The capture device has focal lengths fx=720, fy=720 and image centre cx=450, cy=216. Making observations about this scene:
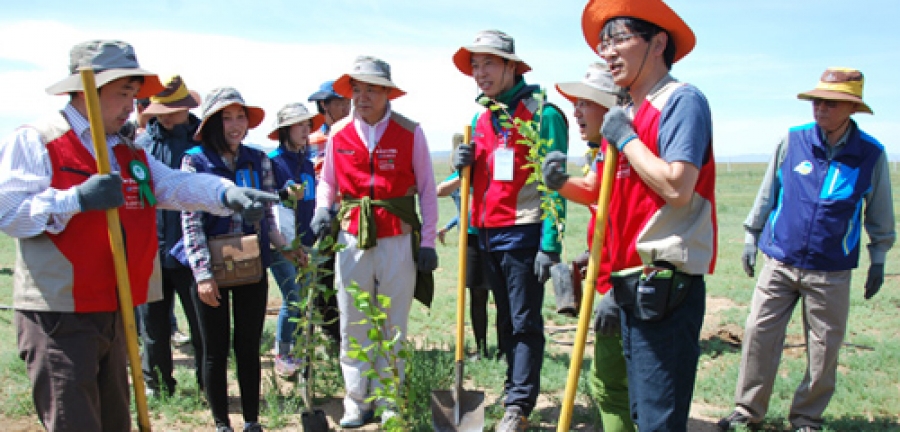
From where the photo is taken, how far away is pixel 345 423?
476cm

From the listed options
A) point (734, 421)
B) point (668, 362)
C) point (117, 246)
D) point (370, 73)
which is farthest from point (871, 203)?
point (117, 246)

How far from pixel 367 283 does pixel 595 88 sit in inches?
77.6

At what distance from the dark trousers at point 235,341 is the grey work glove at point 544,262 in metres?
1.68

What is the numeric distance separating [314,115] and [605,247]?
323cm

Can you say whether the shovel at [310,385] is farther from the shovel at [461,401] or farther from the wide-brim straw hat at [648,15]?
the wide-brim straw hat at [648,15]

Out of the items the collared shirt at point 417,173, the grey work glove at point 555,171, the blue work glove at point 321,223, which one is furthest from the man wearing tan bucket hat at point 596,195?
the blue work glove at point 321,223

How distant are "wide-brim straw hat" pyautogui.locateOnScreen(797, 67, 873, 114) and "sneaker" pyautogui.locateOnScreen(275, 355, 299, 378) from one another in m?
4.20

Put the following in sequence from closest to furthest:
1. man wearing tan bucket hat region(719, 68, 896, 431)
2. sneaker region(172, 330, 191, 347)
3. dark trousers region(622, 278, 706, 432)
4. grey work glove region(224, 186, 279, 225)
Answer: dark trousers region(622, 278, 706, 432) < grey work glove region(224, 186, 279, 225) < man wearing tan bucket hat region(719, 68, 896, 431) < sneaker region(172, 330, 191, 347)

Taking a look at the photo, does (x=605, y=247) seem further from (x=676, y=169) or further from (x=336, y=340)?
(x=336, y=340)

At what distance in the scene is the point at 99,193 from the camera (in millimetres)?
2850

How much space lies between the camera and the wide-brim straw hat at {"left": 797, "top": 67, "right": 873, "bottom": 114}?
463 centimetres

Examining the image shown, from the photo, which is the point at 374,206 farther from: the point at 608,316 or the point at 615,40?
the point at 615,40

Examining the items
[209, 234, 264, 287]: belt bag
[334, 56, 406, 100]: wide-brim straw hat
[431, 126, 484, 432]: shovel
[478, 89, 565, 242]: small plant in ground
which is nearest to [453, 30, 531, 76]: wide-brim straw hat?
[478, 89, 565, 242]: small plant in ground

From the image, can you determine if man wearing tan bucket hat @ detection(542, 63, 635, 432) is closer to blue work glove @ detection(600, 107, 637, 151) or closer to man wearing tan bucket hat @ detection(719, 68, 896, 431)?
blue work glove @ detection(600, 107, 637, 151)
